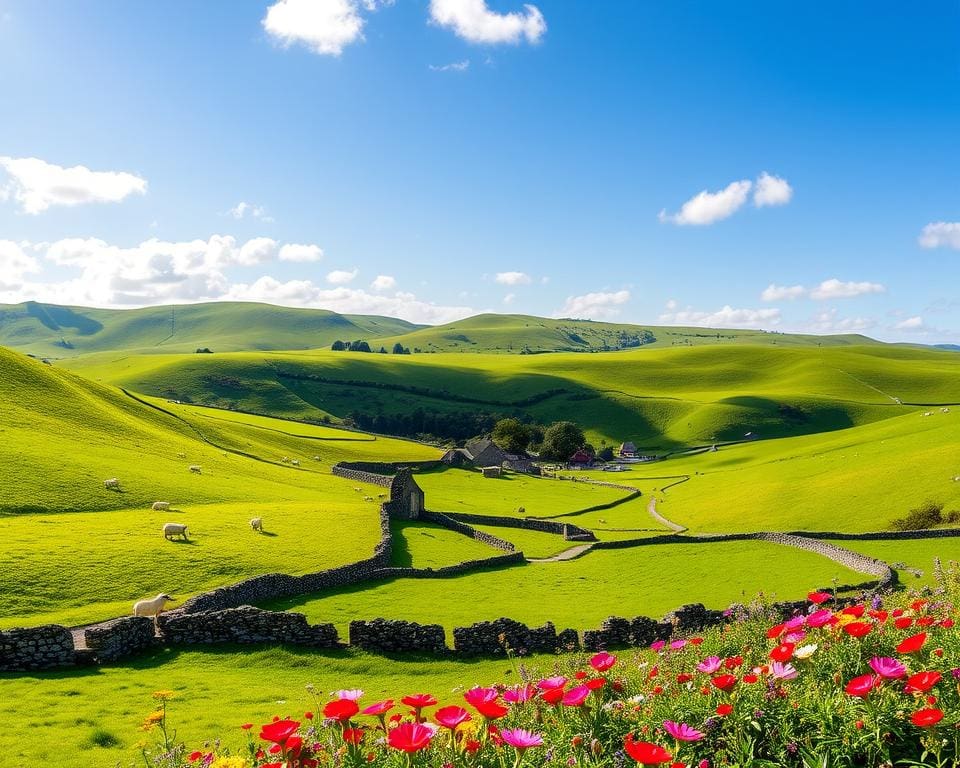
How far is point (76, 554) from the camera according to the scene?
30.5 meters

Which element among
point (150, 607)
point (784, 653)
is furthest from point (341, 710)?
point (150, 607)

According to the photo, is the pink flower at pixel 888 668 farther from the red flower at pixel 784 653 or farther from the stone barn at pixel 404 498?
the stone barn at pixel 404 498

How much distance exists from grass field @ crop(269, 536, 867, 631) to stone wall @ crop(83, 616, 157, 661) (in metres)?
8.00

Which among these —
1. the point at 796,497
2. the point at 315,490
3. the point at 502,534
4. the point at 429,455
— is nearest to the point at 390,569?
the point at 502,534

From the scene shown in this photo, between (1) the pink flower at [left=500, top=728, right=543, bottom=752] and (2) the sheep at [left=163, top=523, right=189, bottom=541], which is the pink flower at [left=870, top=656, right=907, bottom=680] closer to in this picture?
(1) the pink flower at [left=500, top=728, right=543, bottom=752]

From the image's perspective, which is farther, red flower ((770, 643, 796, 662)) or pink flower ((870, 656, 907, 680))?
red flower ((770, 643, 796, 662))

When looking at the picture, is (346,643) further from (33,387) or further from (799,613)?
(33,387)

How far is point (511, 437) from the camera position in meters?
133

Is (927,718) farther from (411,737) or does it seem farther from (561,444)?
(561,444)

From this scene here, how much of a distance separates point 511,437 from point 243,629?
362 feet

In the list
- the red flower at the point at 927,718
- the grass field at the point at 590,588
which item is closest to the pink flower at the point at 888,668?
the red flower at the point at 927,718

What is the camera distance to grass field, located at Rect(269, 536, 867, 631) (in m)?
30.3

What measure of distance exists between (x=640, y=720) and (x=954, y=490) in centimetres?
5750

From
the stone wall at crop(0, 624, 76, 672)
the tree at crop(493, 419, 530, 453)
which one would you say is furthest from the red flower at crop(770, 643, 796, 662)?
the tree at crop(493, 419, 530, 453)
